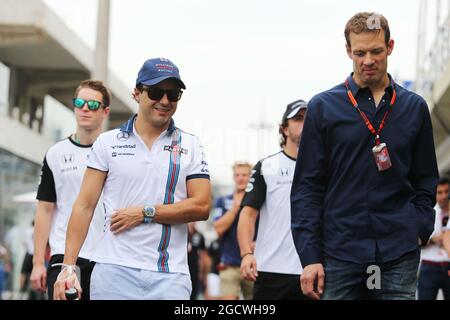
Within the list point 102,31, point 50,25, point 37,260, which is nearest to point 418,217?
point 37,260

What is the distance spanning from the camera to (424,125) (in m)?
5.08

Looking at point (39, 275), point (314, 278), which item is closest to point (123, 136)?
point (314, 278)

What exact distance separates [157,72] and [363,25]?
4.52 ft

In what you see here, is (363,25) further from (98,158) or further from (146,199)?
(98,158)

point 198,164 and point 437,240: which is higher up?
point 198,164

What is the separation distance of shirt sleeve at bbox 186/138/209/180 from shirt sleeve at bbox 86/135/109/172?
49 cm

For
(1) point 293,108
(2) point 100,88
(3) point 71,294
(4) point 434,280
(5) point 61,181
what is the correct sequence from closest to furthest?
(3) point 71,294 < (5) point 61,181 < (2) point 100,88 < (1) point 293,108 < (4) point 434,280

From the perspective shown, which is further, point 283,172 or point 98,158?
point 283,172

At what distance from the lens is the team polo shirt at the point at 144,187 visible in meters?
5.69

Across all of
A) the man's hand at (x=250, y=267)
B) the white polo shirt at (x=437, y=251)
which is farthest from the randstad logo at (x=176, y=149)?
the white polo shirt at (x=437, y=251)

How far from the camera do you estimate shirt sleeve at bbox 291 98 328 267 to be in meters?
4.93

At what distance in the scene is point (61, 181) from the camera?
760 centimetres

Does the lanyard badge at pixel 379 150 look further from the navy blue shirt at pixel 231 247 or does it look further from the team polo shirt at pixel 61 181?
the navy blue shirt at pixel 231 247

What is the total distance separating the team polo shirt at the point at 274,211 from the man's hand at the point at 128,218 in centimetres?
272
